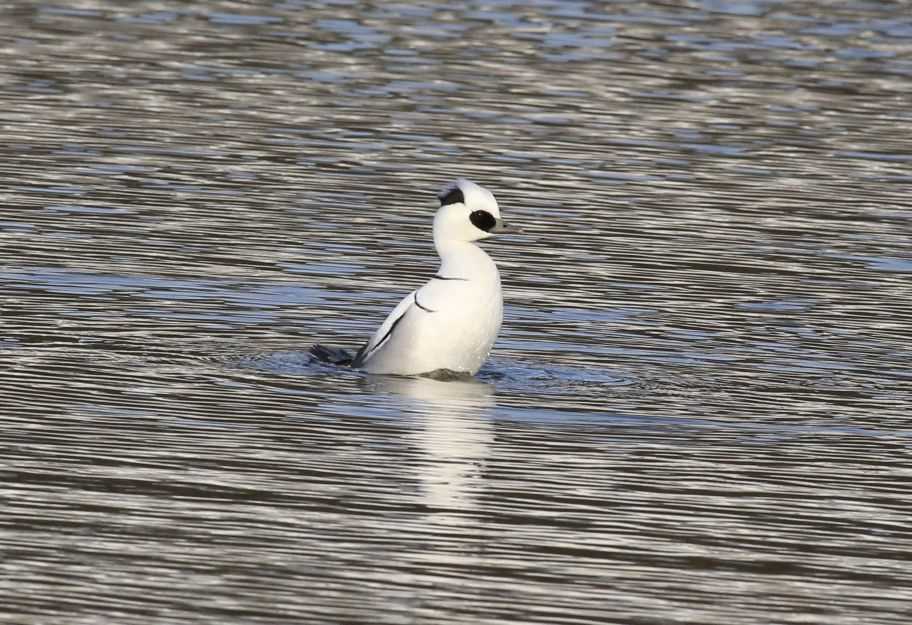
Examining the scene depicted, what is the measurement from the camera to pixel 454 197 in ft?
53.5

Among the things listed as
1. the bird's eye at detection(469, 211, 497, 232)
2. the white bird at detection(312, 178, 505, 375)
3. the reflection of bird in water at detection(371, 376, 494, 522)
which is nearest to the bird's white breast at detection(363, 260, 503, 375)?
the white bird at detection(312, 178, 505, 375)

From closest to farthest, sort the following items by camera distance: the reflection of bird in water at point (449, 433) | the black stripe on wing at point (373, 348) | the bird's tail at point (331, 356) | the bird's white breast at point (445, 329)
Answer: the reflection of bird in water at point (449, 433) < the bird's white breast at point (445, 329) < the black stripe on wing at point (373, 348) < the bird's tail at point (331, 356)

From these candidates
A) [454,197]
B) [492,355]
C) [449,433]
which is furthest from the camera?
[492,355]

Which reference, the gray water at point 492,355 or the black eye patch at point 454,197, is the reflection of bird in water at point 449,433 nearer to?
the gray water at point 492,355

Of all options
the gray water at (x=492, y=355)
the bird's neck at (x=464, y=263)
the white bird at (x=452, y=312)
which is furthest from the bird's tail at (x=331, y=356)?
the bird's neck at (x=464, y=263)

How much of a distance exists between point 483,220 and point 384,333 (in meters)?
1.00

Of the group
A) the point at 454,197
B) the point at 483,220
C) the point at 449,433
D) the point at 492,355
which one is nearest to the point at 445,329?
the point at 483,220

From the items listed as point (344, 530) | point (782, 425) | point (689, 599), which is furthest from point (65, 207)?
point (689, 599)

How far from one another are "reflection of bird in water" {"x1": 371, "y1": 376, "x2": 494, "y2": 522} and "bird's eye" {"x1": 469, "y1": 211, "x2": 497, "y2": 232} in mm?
1024

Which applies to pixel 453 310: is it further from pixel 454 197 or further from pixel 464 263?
pixel 454 197

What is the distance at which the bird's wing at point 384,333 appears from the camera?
16047mm

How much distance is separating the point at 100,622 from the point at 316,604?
3.01ft

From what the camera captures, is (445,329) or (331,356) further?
(331,356)

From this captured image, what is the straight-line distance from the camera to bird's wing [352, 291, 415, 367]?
632 inches
